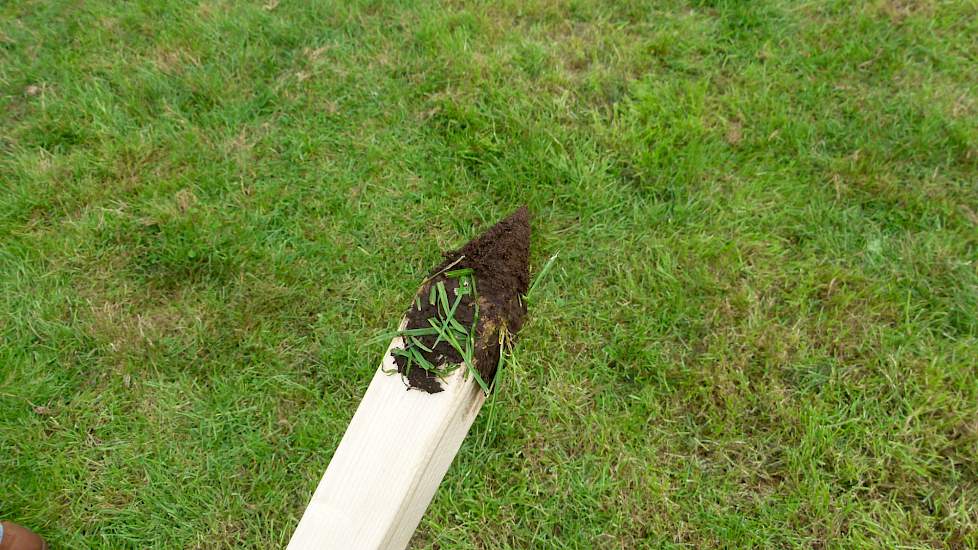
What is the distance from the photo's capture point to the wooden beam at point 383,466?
1.31 metres

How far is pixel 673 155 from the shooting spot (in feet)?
9.49

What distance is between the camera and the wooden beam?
131cm

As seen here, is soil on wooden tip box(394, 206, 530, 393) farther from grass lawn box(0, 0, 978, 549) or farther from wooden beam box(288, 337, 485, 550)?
grass lawn box(0, 0, 978, 549)

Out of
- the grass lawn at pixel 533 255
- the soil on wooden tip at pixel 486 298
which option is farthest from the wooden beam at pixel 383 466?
the grass lawn at pixel 533 255

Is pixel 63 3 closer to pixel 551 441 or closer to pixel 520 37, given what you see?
pixel 520 37

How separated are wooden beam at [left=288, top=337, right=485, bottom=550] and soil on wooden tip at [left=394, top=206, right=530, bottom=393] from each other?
0.05 m

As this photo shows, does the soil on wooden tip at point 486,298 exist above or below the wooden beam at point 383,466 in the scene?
above

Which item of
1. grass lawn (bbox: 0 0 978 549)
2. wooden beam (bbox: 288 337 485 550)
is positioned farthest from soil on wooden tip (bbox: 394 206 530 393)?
grass lawn (bbox: 0 0 978 549)

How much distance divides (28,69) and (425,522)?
3.18m

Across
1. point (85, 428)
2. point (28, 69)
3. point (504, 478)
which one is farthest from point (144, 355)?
point (28, 69)

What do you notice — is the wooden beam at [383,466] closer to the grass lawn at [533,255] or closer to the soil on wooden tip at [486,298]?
the soil on wooden tip at [486,298]

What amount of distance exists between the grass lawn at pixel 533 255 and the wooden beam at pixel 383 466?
3.08 ft

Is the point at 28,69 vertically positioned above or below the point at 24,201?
above

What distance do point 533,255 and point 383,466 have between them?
5.03ft
